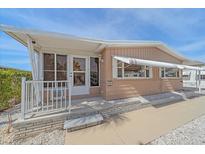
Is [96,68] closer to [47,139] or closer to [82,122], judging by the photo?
[82,122]

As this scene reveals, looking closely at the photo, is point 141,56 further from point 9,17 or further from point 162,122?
point 9,17

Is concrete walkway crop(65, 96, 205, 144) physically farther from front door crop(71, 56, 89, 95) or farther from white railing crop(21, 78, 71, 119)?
front door crop(71, 56, 89, 95)

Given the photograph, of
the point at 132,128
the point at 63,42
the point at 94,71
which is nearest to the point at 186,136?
the point at 132,128

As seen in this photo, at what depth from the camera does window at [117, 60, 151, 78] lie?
7990 millimetres

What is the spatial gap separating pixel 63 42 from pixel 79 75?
2395 millimetres

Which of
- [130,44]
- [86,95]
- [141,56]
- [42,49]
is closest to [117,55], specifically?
[130,44]

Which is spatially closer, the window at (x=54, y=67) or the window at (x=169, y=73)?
the window at (x=54, y=67)

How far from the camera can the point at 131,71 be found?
8.53 m

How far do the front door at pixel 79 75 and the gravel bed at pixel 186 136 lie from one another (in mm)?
5247

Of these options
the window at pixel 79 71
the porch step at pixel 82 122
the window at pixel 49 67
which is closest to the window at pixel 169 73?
the window at pixel 79 71

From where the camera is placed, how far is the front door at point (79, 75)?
7684 mm

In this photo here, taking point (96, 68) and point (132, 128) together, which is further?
point (96, 68)

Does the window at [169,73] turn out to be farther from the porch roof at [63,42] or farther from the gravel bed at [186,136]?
the gravel bed at [186,136]

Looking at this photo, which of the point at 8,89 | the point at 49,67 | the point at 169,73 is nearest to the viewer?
the point at 8,89
